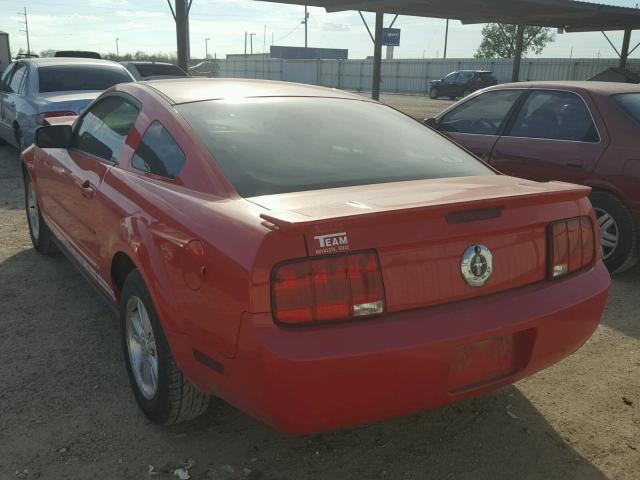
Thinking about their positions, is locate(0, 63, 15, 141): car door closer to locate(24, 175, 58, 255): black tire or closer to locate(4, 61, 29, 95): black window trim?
locate(4, 61, 29, 95): black window trim

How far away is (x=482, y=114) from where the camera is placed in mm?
6020

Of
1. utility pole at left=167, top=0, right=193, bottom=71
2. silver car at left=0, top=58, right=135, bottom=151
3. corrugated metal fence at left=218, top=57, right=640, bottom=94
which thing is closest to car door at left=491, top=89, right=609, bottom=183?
silver car at left=0, top=58, right=135, bottom=151

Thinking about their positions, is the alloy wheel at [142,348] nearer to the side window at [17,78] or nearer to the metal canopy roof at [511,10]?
the side window at [17,78]

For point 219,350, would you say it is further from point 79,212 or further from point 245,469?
point 79,212

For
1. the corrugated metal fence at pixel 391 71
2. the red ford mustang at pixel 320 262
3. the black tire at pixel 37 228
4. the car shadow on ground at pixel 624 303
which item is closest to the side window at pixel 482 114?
the car shadow on ground at pixel 624 303

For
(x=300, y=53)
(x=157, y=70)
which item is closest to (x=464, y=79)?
(x=157, y=70)

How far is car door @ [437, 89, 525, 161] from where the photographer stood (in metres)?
5.74

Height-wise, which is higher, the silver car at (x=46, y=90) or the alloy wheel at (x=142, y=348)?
the silver car at (x=46, y=90)

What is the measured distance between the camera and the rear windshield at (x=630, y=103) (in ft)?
16.0

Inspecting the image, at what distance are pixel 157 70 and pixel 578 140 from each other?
478 inches

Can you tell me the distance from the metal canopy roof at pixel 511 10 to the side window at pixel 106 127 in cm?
1439

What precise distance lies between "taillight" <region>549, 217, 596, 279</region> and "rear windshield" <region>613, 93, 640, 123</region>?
9.03ft

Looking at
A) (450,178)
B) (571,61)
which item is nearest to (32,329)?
(450,178)

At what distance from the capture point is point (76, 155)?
3826mm
